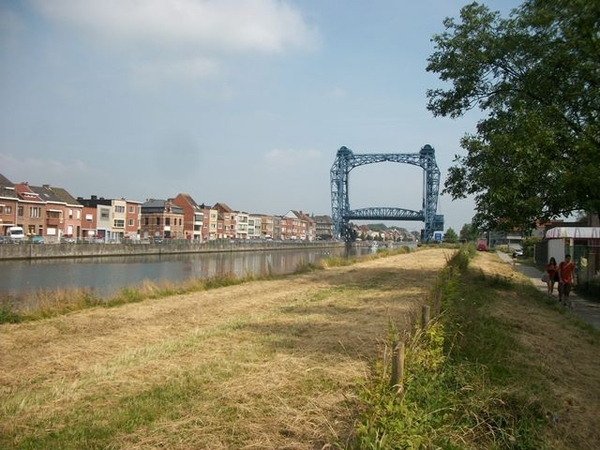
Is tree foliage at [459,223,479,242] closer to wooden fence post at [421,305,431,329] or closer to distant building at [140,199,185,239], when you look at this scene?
wooden fence post at [421,305,431,329]

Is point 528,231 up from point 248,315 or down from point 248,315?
up

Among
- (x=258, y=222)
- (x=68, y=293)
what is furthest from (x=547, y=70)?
(x=258, y=222)

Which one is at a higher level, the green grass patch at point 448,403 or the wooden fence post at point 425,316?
the wooden fence post at point 425,316

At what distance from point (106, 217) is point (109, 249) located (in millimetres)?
26519

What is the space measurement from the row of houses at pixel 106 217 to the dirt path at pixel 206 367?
55.7 metres

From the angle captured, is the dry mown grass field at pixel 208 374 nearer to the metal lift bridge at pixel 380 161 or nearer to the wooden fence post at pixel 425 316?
the wooden fence post at pixel 425 316

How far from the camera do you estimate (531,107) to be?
1712cm

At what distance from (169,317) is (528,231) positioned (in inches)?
508

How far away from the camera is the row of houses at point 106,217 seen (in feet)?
218

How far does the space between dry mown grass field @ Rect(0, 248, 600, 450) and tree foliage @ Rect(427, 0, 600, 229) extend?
503cm

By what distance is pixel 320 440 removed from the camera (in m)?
4.15

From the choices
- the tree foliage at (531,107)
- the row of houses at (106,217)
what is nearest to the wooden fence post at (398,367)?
the tree foliage at (531,107)

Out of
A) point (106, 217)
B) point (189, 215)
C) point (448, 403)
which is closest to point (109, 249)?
point (106, 217)

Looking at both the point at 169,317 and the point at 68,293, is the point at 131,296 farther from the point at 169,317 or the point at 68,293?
the point at 169,317
